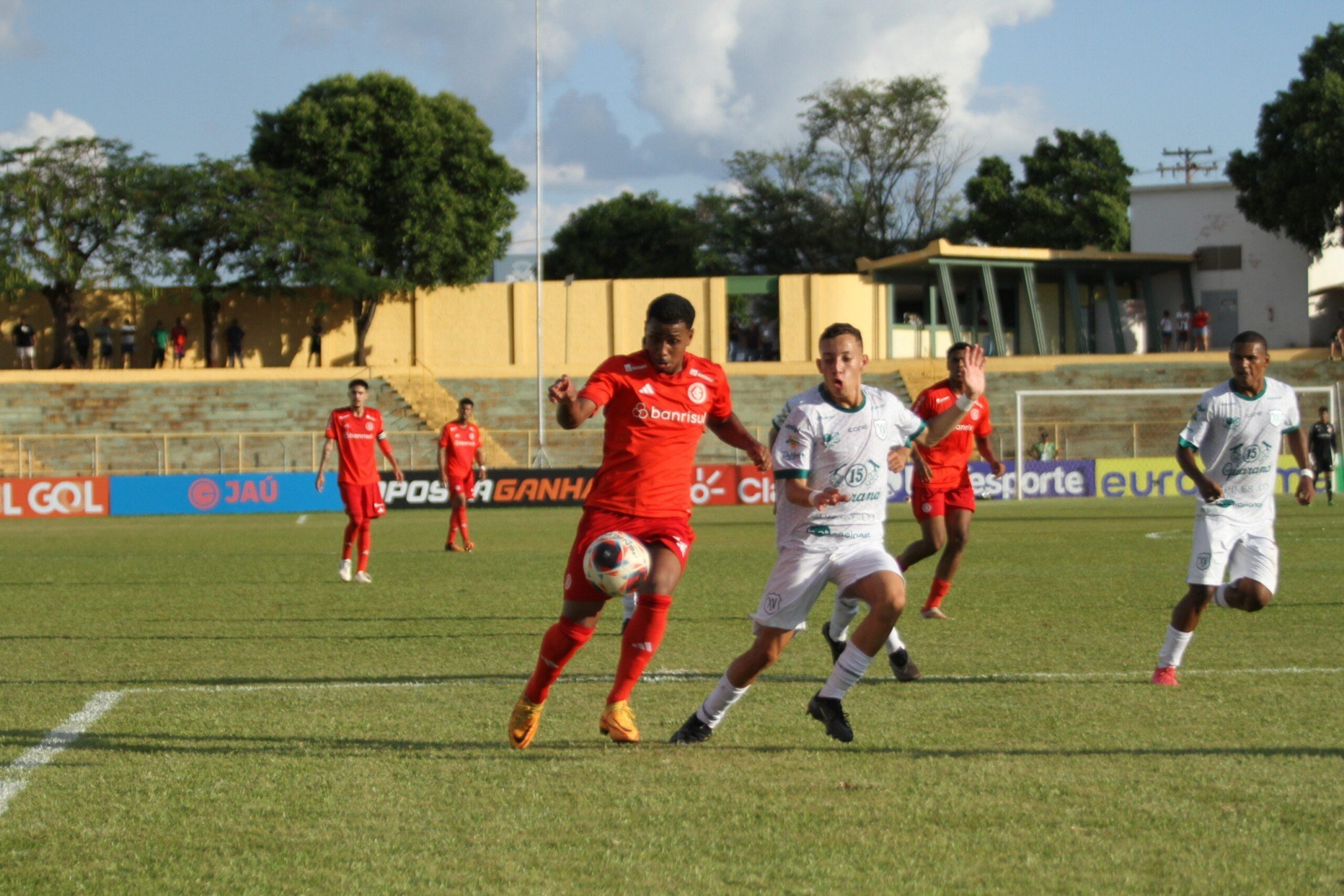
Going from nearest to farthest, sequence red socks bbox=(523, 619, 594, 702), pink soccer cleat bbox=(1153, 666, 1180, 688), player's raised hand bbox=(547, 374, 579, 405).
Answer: player's raised hand bbox=(547, 374, 579, 405), red socks bbox=(523, 619, 594, 702), pink soccer cleat bbox=(1153, 666, 1180, 688)

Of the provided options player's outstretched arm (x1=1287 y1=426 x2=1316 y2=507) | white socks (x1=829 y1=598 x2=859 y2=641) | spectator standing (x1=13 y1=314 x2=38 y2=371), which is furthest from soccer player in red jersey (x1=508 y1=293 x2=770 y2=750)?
spectator standing (x1=13 y1=314 x2=38 y2=371)

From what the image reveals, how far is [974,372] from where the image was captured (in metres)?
6.23

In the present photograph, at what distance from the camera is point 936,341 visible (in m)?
52.1

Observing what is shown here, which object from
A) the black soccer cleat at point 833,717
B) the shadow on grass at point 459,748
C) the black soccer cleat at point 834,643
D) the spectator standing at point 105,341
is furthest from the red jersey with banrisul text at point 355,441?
the spectator standing at point 105,341

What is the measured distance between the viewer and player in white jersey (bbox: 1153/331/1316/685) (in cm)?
755

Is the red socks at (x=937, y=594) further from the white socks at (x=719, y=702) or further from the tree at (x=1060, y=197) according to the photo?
the tree at (x=1060, y=197)

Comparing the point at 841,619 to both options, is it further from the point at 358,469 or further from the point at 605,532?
the point at 358,469

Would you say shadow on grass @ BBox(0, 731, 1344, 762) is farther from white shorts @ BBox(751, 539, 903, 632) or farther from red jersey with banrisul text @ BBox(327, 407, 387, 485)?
red jersey with banrisul text @ BBox(327, 407, 387, 485)

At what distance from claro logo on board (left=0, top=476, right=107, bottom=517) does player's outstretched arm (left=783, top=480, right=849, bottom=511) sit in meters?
28.5

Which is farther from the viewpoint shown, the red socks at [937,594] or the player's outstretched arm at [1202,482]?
the red socks at [937,594]

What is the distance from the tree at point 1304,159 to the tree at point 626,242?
27330mm

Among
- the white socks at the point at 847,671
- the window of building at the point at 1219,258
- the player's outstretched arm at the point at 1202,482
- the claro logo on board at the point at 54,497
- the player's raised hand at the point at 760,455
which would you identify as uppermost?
the window of building at the point at 1219,258

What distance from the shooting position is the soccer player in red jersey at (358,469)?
14250 millimetres

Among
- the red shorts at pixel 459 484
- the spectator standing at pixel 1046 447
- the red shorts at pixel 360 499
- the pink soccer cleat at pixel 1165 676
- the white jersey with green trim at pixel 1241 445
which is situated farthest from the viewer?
the spectator standing at pixel 1046 447
